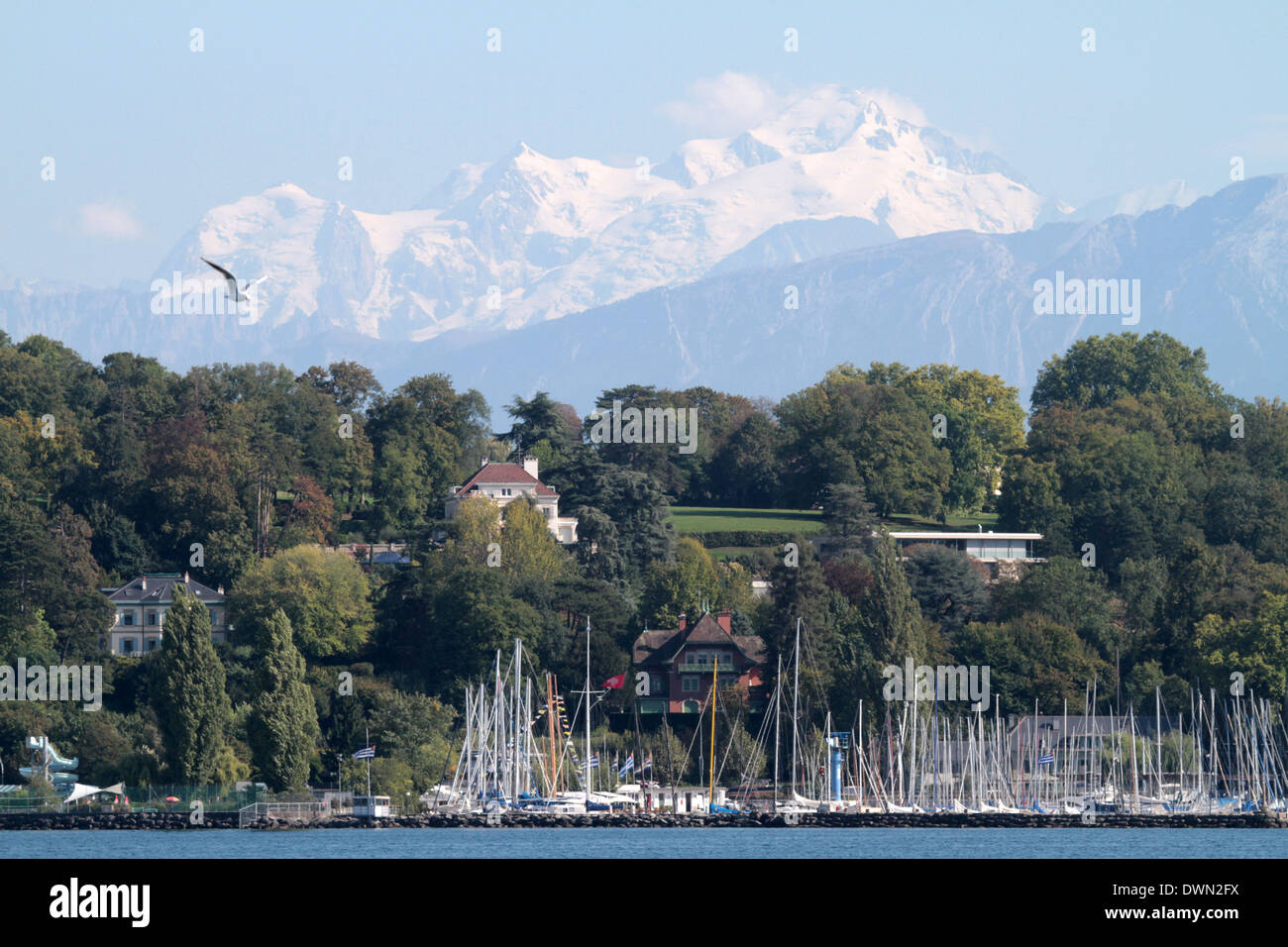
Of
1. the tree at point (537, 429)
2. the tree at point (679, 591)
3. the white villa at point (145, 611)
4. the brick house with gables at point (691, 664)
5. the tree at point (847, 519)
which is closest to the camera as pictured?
the brick house with gables at point (691, 664)

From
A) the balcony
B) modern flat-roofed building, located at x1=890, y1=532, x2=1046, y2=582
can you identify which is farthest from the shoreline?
modern flat-roofed building, located at x1=890, y1=532, x2=1046, y2=582

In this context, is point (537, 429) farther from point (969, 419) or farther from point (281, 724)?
point (281, 724)

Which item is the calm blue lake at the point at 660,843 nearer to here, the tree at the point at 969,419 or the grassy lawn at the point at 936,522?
the grassy lawn at the point at 936,522

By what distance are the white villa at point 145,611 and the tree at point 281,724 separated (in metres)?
26.3

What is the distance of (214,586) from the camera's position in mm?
111250

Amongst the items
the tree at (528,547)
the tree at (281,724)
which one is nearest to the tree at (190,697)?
the tree at (281,724)

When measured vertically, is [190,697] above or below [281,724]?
above

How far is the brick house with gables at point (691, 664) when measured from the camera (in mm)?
98125

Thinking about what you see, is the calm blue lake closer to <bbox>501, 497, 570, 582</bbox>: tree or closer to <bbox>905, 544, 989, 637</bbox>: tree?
<bbox>905, 544, 989, 637</bbox>: tree

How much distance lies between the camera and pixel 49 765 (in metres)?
82.4

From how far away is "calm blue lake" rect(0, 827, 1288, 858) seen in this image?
65750 mm

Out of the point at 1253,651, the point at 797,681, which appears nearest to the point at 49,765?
the point at 797,681

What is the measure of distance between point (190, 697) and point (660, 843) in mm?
20739

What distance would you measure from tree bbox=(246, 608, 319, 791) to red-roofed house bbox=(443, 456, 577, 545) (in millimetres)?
40209
